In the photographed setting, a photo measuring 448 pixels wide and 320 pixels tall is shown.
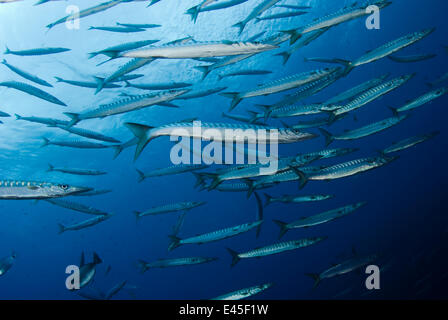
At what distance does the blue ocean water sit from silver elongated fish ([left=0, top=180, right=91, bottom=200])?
14.1 ft

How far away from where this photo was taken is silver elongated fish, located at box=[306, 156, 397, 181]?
15.0ft

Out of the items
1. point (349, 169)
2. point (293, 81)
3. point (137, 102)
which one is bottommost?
point (349, 169)

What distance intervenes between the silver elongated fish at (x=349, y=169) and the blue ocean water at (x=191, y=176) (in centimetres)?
242

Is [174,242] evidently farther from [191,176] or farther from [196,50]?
[191,176]

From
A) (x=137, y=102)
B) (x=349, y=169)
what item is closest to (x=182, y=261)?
(x=137, y=102)

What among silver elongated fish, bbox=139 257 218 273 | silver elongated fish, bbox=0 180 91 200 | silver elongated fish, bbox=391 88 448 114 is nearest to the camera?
silver elongated fish, bbox=0 180 91 200

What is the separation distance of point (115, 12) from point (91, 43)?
2.21 m

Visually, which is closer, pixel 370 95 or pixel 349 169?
pixel 349 169

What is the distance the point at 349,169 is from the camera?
15.1 feet

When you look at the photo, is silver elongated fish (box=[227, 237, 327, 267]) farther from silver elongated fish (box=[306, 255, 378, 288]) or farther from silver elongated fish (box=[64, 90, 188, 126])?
silver elongated fish (box=[64, 90, 188, 126])

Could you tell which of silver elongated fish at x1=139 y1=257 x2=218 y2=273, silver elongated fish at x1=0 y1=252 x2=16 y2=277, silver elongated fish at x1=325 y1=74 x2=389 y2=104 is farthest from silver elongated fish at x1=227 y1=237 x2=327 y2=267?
silver elongated fish at x1=0 y1=252 x2=16 y2=277

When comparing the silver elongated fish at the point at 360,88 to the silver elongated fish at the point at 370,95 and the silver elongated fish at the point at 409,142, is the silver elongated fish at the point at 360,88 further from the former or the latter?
the silver elongated fish at the point at 409,142

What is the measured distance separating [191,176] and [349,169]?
33640 millimetres
